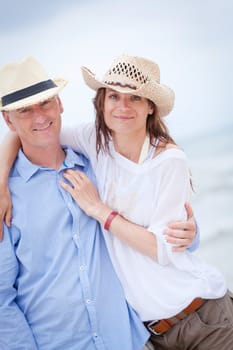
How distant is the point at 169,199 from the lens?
1.48 metres

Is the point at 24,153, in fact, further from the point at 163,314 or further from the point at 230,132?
the point at 230,132

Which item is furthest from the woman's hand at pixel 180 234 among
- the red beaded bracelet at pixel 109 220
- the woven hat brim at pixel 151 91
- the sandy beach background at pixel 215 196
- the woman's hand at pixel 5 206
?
the sandy beach background at pixel 215 196

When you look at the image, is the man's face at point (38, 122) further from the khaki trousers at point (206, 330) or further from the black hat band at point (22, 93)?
the khaki trousers at point (206, 330)

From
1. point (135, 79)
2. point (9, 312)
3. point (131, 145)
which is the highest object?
point (135, 79)

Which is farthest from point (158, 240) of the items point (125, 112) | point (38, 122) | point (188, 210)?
point (38, 122)

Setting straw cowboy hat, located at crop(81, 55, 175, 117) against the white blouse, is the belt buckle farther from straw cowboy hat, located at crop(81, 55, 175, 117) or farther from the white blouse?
straw cowboy hat, located at crop(81, 55, 175, 117)

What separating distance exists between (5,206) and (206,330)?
0.77 meters

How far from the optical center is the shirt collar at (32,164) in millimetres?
1593

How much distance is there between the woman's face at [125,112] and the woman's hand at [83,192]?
19 cm

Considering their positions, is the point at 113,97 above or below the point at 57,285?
above

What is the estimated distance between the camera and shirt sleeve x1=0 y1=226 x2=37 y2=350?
4.89 ft

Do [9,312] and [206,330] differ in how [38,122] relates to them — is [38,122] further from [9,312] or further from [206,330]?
[206,330]

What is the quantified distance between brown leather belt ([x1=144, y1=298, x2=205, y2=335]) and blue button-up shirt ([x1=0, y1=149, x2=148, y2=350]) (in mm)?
46

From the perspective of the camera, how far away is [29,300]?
155 centimetres
